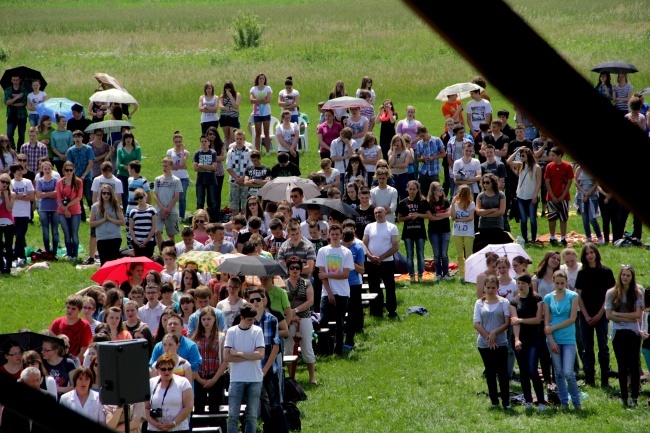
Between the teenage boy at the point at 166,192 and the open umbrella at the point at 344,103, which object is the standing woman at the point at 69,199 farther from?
the open umbrella at the point at 344,103

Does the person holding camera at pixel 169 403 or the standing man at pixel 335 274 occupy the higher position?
the standing man at pixel 335 274

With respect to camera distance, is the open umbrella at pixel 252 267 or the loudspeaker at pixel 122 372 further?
the open umbrella at pixel 252 267

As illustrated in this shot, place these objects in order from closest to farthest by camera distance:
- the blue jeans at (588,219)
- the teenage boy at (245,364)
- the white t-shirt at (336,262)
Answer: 1. the teenage boy at (245,364)
2. the white t-shirt at (336,262)
3. the blue jeans at (588,219)

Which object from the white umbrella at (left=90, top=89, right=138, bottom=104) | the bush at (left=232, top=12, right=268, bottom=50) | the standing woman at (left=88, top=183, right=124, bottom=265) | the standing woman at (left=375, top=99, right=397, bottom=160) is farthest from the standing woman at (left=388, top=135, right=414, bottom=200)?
the bush at (left=232, top=12, right=268, bottom=50)

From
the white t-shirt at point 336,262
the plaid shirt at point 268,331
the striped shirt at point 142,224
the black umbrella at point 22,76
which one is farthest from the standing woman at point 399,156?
the black umbrella at point 22,76

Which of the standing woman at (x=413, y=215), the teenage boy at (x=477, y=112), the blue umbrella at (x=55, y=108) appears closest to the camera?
the standing woman at (x=413, y=215)

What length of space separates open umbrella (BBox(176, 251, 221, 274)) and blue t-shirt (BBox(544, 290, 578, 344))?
407 centimetres

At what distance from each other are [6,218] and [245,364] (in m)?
8.75

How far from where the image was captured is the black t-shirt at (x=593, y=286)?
13344mm

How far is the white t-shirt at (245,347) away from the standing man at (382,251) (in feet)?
17.9

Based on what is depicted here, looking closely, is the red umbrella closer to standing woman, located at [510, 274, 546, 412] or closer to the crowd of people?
the crowd of people

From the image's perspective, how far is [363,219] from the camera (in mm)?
17172

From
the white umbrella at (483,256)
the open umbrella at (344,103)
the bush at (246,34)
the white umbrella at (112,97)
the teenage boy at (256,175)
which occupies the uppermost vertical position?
the bush at (246,34)

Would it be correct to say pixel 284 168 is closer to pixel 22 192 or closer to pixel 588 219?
pixel 22 192
